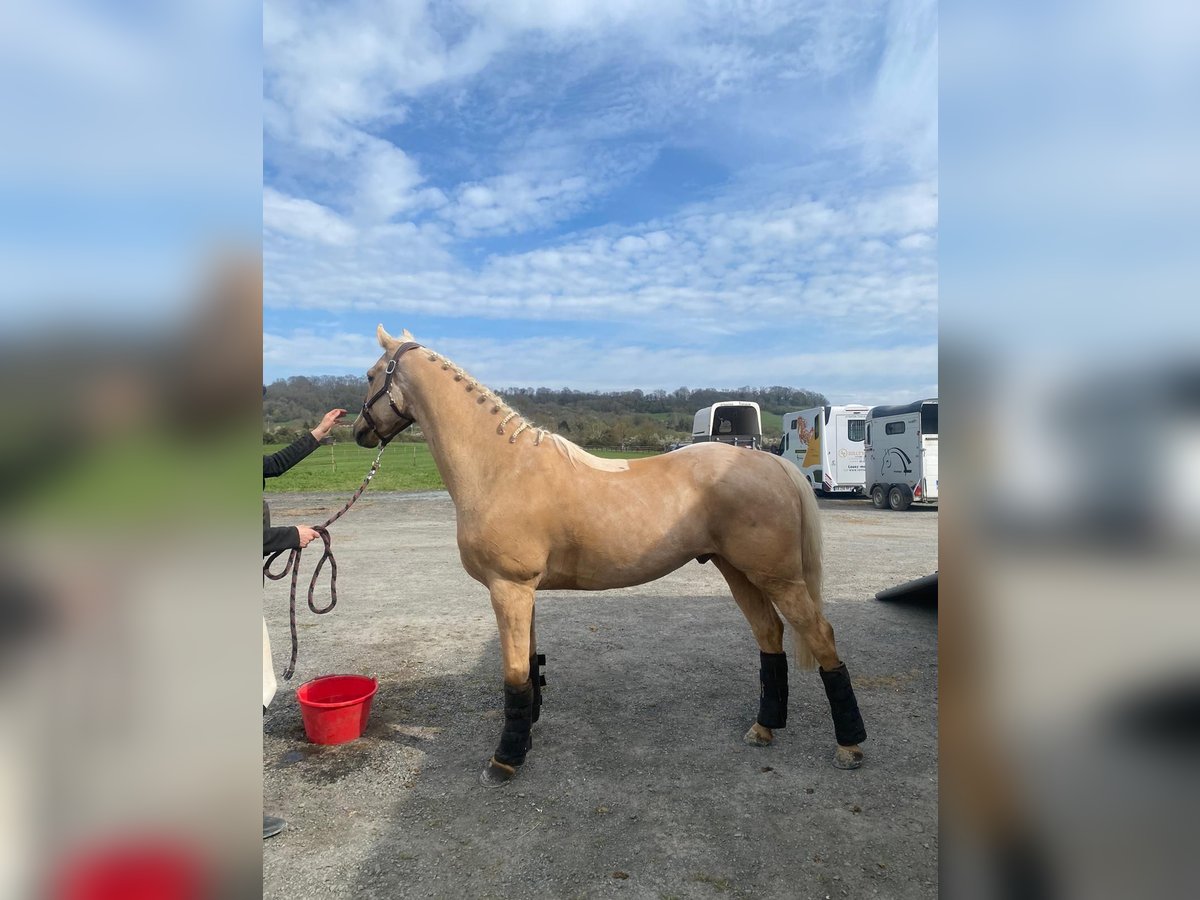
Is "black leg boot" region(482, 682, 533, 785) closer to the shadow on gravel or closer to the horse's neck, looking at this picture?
the shadow on gravel

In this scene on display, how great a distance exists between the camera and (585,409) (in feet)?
80.5

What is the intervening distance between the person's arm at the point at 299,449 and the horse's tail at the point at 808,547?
2.54 m

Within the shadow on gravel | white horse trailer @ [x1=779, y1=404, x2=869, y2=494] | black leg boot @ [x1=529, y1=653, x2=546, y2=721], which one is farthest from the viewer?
white horse trailer @ [x1=779, y1=404, x2=869, y2=494]

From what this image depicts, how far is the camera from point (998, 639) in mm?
616

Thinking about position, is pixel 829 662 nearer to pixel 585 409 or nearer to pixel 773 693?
pixel 773 693

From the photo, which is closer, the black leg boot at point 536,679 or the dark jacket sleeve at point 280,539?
the dark jacket sleeve at point 280,539

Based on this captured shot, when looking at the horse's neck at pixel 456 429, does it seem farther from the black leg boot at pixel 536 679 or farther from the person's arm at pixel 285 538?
the black leg boot at pixel 536 679

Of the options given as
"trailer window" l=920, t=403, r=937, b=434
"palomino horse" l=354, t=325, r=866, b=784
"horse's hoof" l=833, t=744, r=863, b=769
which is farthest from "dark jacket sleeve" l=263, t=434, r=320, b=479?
"trailer window" l=920, t=403, r=937, b=434

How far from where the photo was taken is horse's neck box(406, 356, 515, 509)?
339 cm

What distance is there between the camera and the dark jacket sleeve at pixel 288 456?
3016 millimetres

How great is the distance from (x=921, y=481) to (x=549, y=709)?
50.6 ft

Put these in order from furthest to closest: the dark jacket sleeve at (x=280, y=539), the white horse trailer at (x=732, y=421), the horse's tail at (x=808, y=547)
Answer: the white horse trailer at (x=732, y=421)
the horse's tail at (x=808, y=547)
the dark jacket sleeve at (x=280, y=539)

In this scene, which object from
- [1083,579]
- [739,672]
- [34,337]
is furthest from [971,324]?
[739,672]

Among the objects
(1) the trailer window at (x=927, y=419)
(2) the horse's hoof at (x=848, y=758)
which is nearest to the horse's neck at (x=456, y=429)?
(2) the horse's hoof at (x=848, y=758)
